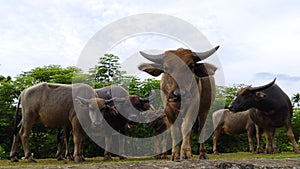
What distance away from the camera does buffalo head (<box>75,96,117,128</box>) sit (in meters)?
9.06

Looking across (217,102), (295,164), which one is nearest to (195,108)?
(295,164)

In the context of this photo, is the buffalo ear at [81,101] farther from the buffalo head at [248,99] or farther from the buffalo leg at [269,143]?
the buffalo leg at [269,143]

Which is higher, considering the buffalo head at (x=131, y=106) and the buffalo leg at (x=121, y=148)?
the buffalo head at (x=131, y=106)

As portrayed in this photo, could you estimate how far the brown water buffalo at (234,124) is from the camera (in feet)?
44.5

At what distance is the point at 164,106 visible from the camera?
24.4 feet

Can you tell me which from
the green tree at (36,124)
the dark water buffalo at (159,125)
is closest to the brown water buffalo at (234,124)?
the dark water buffalo at (159,125)

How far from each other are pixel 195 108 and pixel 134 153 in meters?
6.46

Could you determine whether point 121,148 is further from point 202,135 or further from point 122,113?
point 202,135

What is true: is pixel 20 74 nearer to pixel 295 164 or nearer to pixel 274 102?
pixel 274 102

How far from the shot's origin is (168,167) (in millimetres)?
5789

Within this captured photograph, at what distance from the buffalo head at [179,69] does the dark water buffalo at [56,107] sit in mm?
2835

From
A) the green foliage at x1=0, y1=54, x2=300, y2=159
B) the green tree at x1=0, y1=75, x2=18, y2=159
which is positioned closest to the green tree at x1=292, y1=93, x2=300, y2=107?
the green foliage at x1=0, y1=54, x2=300, y2=159

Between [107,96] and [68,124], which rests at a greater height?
[107,96]

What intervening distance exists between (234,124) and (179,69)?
Result: 809cm
